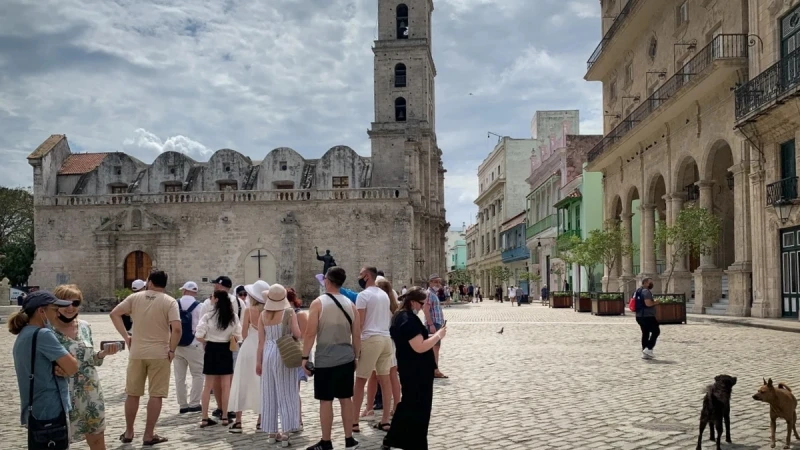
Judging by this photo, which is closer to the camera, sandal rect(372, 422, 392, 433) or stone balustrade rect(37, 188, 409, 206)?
sandal rect(372, 422, 392, 433)

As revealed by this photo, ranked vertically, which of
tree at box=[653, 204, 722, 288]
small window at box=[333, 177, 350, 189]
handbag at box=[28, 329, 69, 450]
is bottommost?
handbag at box=[28, 329, 69, 450]

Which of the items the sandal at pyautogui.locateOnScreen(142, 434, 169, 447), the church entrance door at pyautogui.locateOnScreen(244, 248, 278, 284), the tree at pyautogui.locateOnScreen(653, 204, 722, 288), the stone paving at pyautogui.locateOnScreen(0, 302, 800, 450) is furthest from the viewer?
the church entrance door at pyautogui.locateOnScreen(244, 248, 278, 284)

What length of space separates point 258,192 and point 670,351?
30.1 metres

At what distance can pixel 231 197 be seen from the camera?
40.7 metres

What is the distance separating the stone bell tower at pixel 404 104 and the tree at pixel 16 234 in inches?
1054

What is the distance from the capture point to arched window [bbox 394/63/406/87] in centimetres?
4638

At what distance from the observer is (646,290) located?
1272 cm

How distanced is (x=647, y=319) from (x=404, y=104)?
3510cm

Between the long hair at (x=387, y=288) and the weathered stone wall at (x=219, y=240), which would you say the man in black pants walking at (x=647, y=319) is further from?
the weathered stone wall at (x=219, y=240)

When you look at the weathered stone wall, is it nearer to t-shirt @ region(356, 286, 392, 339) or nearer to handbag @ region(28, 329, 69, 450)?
t-shirt @ region(356, 286, 392, 339)

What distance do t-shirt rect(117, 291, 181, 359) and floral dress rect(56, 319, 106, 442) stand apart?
3.97 feet

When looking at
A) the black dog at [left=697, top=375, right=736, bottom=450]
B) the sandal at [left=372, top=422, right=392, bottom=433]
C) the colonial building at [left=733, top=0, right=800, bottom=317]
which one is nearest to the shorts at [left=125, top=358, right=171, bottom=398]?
the sandal at [left=372, top=422, right=392, bottom=433]

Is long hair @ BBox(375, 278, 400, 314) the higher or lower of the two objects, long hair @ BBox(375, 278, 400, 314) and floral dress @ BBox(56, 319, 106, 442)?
the higher

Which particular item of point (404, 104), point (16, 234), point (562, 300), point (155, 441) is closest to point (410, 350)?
point (155, 441)
